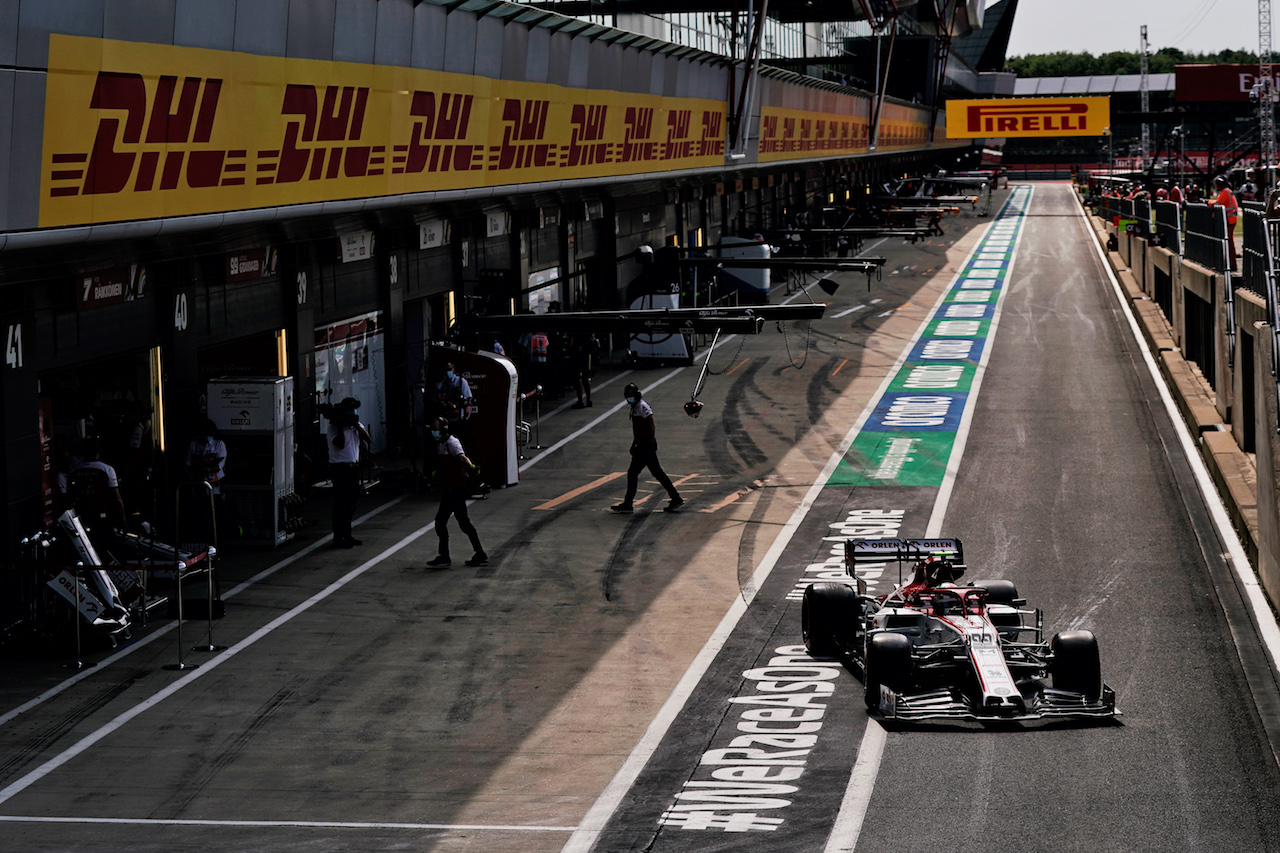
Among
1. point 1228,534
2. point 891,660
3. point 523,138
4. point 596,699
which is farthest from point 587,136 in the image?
point 891,660

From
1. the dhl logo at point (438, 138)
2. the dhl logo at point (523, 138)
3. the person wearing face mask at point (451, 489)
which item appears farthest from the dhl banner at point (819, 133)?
the person wearing face mask at point (451, 489)

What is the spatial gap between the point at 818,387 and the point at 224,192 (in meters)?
19.8

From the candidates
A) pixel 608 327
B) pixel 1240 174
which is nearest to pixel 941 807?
pixel 608 327

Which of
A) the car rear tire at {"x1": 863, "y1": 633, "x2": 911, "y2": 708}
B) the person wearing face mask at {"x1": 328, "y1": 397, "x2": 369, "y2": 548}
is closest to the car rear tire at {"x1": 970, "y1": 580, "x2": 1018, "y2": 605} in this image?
the car rear tire at {"x1": 863, "y1": 633, "x2": 911, "y2": 708}

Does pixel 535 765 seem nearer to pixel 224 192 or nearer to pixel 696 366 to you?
pixel 224 192

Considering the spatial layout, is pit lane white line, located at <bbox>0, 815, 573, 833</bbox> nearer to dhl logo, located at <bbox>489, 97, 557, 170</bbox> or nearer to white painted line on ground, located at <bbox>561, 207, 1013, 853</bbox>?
white painted line on ground, located at <bbox>561, 207, 1013, 853</bbox>

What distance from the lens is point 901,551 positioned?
14664 millimetres

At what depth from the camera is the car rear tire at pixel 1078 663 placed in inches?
486

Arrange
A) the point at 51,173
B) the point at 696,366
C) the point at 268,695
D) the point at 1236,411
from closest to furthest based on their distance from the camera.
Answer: the point at 51,173 → the point at 268,695 → the point at 1236,411 → the point at 696,366

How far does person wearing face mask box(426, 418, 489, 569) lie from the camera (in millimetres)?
18172

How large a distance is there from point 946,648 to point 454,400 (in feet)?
37.3

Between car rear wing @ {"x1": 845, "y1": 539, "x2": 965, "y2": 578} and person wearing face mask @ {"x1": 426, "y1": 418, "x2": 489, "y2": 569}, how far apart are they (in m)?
5.54

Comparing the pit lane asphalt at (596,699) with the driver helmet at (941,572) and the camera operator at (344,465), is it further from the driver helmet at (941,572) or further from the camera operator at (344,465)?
the driver helmet at (941,572)

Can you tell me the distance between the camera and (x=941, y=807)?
35.3ft
